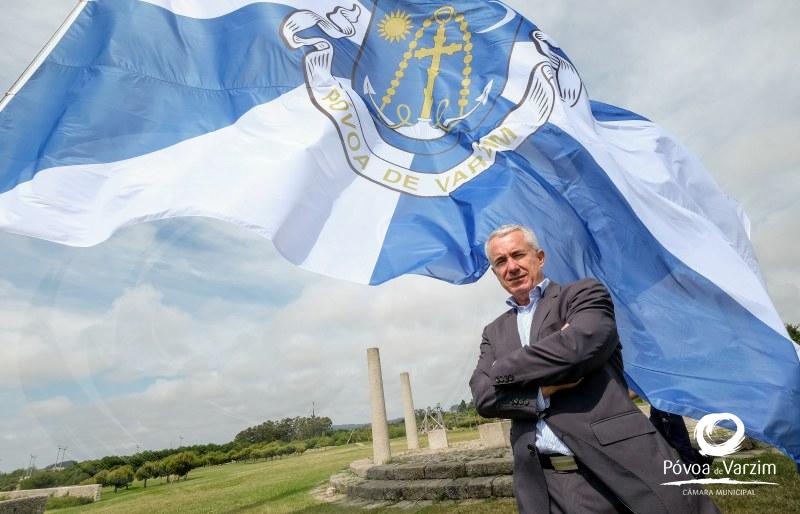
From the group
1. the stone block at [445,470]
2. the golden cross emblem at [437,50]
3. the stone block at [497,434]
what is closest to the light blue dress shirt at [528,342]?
the golden cross emblem at [437,50]

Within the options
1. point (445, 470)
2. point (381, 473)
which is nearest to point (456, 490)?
point (445, 470)

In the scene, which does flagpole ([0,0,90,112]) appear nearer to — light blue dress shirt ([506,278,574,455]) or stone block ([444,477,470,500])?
light blue dress shirt ([506,278,574,455])

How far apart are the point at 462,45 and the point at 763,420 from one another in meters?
3.81

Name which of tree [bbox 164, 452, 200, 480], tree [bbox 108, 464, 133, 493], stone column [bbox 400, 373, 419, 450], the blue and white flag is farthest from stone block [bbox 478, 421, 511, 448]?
tree [bbox 108, 464, 133, 493]

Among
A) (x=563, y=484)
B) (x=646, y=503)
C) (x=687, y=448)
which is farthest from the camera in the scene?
(x=687, y=448)

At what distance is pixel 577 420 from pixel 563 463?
16cm

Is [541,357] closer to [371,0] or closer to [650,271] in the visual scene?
[650,271]

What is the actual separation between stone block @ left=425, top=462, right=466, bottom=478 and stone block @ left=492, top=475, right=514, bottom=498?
1.16 m

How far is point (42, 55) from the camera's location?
2869mm

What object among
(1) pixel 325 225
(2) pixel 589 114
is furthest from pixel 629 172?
(1) pixel 325 225

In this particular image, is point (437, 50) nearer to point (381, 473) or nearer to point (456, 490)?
point (456, 490)

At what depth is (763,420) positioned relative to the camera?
299 centimetres

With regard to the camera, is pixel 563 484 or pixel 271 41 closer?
pixel 563 484

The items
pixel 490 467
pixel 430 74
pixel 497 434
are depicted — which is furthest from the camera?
pixel 497 434
